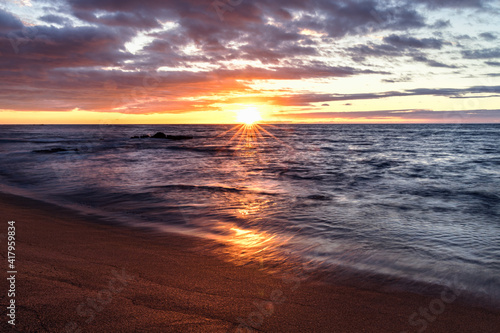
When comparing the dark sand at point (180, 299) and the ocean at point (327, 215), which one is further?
the ocean at point (327, 215)

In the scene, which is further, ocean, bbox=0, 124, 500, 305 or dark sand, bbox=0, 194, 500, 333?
ocean, bbox=0, 124, 500, 305

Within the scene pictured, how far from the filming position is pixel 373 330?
3436 mm

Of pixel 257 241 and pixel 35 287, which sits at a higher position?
pixel 35 287

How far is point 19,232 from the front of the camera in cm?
609

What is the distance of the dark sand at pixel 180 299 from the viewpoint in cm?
325

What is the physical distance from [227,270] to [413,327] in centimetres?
271

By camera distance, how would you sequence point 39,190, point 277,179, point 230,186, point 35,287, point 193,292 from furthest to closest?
point 277,179
point 230,186
point 39,190
point 193,292
point 35,287

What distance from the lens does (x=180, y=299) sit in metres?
3.77

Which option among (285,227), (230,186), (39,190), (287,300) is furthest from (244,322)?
(39,190)

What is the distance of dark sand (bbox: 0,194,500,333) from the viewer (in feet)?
10.6

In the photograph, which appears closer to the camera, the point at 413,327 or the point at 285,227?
the point at 413,327

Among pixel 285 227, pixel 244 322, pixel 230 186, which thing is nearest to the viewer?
pixel 244 322

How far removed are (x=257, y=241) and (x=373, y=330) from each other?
3594 mm

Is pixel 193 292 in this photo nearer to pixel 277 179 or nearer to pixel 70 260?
pixel 70 260
